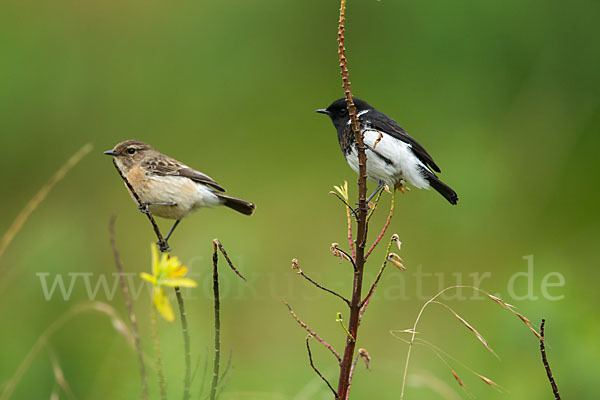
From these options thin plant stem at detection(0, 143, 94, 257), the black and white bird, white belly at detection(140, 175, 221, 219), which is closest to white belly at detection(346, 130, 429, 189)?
the black and white bird

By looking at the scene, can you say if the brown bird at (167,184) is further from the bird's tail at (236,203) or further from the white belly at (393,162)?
the white belly at (393,162)

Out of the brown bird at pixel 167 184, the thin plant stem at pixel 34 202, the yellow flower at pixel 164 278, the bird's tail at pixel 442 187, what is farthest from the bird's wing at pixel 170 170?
the yellow flower at pixel 164 278

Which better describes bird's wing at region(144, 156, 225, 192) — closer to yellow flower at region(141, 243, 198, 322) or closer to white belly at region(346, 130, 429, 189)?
white belly at region(346, 130, 429, 189)

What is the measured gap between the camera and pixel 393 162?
396 centimetres

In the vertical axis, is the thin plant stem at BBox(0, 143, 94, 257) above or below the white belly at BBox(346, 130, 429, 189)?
below

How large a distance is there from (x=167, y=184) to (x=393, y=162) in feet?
4.22

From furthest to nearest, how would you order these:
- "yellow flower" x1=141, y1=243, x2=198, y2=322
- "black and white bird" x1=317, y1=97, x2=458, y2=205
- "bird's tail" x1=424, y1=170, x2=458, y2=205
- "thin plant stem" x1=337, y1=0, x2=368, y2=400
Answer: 1. "bird's tail" x1=424, y1=170, x2=458, y2=205
2. "black and white bird" x1=317, y1=97, x2=458, y2=205
3. "thin plant stem" x1=337, y1=0, x2=368, y2=400
4. "yellow flower" x1=141, y1=243, x2=198, y2=322

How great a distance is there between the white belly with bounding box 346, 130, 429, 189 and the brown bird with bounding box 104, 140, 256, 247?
692 mm

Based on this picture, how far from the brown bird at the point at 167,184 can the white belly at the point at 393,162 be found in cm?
69

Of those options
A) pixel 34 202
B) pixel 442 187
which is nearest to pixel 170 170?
pixel 442 187

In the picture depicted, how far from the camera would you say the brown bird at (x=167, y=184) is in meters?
4.14

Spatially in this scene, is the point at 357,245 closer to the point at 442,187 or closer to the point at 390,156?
the point at 390,156

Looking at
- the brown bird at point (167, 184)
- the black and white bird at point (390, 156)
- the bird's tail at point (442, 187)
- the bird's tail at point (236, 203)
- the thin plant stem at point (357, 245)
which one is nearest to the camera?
the thin plant stem at point (357, 245)

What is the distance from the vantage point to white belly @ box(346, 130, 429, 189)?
3.93 meters
